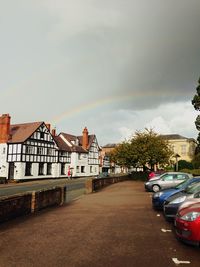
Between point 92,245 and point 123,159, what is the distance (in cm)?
3727

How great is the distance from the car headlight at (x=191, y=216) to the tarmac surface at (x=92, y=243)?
68 cm

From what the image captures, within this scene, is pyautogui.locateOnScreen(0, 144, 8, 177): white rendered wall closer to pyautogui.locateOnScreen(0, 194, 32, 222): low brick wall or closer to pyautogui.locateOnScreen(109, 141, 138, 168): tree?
pyautogui.locateOnScreen(109, 141, 138, 168): tree

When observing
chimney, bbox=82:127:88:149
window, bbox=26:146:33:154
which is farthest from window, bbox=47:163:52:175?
chimney, bbox=82:127:88:149

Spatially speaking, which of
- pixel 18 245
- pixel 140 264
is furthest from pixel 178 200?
pixel 18 245

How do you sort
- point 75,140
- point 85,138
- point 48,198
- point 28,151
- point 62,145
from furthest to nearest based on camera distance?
point 85,138 → point 75,140 → point 62,145 → point 28,151 → point 48,198

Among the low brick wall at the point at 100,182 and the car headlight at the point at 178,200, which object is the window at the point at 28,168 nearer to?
the low brick wall at the point at 100,182

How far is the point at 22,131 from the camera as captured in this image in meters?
49.2

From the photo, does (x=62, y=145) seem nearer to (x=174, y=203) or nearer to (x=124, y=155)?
(x=124, y=155)

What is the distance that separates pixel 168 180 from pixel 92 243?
14.8 meters

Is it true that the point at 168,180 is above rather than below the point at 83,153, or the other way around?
below

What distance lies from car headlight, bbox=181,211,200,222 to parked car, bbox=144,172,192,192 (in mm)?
13793

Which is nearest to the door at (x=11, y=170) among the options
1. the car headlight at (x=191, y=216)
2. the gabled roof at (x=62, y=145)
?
the gabled roof at (x=62, y=145)

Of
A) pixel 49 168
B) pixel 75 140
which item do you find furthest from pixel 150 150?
pixel 75 140

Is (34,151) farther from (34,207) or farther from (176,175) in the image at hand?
(34,207)
